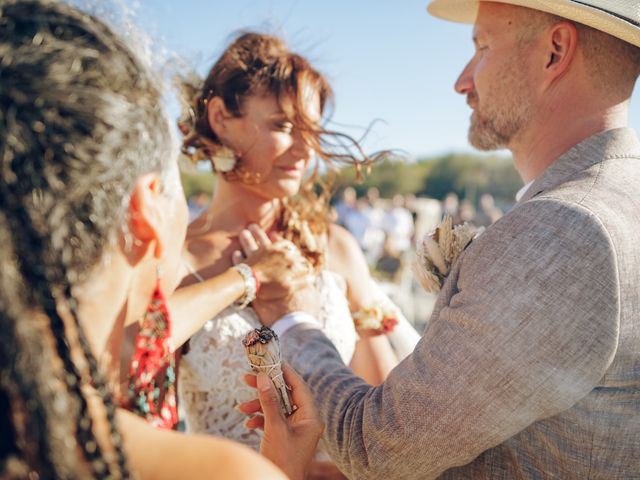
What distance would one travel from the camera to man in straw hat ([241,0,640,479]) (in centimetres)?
135

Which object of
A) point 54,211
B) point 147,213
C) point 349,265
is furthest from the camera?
point 349,265

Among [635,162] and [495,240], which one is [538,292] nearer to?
[495,240]

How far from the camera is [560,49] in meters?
1.84

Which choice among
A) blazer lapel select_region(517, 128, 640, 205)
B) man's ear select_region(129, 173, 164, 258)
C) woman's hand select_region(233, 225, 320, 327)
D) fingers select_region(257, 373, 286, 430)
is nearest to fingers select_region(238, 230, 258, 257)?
woman's hand select_region(233, 225, 320, 327)

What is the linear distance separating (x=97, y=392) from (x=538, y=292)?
102 cm

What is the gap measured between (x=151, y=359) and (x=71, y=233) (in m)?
0.60

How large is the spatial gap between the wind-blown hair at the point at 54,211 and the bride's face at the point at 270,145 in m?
1.53

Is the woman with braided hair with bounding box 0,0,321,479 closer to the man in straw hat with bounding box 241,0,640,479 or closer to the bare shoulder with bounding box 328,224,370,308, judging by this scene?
the man in straw hat with bounding box 241,0,640,479

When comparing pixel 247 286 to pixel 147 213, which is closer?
pixel 147 213

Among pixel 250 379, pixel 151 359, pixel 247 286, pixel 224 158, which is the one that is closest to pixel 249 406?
pixel 250 379

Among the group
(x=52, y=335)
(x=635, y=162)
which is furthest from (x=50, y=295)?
(x=635, y=162)

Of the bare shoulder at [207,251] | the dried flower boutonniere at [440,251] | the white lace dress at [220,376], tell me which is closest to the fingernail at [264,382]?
the dried flower boutonniere at [440,251]

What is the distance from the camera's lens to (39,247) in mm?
804

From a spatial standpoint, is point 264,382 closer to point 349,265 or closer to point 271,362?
point 271,362
